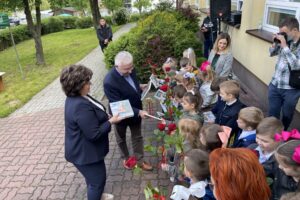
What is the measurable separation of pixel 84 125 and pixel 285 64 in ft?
8.75

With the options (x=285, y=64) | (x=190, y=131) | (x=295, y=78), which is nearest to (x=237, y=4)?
(x=285, y=64)

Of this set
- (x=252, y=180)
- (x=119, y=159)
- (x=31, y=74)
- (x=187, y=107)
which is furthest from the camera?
(x=31, y=74)

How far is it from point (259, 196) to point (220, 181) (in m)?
0.25

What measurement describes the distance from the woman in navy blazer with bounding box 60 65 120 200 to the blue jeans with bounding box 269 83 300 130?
7.65ft

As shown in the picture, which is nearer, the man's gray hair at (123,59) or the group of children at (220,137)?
the group of children at (220,137)

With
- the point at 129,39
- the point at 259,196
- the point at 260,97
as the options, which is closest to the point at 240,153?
the point at 259,196

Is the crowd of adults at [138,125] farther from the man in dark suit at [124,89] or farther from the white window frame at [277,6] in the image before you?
the white window frame at [277,6]

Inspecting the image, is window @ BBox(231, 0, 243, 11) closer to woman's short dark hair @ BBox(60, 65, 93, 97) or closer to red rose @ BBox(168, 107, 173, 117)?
red rose @ BBox(168, 107, 173, 117)

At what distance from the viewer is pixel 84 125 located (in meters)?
2.61

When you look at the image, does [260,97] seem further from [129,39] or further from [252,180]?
[252,180]

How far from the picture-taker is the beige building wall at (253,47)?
5.62 metres


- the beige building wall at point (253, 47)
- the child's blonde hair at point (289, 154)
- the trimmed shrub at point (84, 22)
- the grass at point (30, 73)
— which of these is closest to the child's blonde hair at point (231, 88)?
the child's blonde hair at point (289, 154)

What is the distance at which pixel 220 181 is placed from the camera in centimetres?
153

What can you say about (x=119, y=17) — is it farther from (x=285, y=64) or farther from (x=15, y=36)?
(x=285, y=64)
